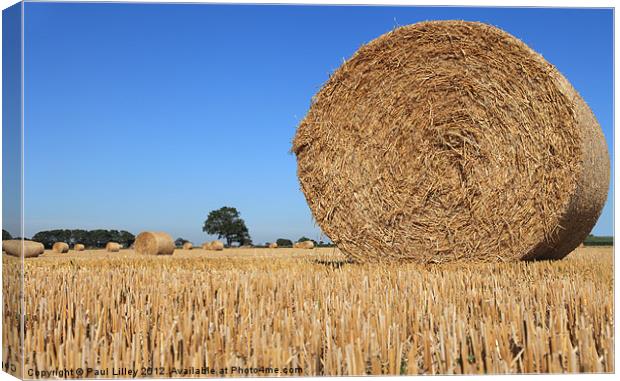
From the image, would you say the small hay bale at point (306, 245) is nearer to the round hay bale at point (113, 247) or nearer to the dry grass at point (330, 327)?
the round hay bale at point (113, 247)

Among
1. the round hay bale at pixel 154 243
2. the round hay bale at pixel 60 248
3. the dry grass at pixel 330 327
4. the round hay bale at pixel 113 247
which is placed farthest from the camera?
the round hay bale at pixel 113 247

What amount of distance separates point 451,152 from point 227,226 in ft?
22.2

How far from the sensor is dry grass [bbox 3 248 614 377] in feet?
6.68

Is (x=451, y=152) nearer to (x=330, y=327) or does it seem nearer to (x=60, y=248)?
(x=330, y=327)

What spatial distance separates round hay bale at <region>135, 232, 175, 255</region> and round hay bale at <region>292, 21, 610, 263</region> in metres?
4.81

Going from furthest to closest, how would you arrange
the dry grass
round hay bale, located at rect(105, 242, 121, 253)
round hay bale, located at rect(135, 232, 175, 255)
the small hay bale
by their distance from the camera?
the small hay bale → round hay bale, located at rect(105, 242, 121, 253) → round hay bale, located at rect(135, 232, 175, 255) → the dry grass

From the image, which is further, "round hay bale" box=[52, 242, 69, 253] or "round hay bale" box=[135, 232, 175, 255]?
"round hay bale" box=[52, 242, 69, 253]

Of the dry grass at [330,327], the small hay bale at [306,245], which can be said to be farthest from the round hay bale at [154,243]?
the dry grass at [330,327]

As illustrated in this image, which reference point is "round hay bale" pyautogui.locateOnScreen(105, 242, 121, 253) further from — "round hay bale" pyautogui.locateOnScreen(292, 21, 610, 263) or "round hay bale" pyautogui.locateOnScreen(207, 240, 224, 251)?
"round hay bale" pyautogui.locateOnScreen(292, 21, 610, 263)

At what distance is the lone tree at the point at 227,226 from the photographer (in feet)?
33.9

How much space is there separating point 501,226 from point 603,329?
2488 mm

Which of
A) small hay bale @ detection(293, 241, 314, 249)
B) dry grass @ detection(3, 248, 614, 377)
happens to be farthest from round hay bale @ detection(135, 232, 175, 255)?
dry grass @ detection(3, 248, 614, 377)

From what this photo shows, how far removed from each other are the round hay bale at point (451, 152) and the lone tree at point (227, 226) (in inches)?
180

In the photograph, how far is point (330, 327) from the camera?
2.28 m
